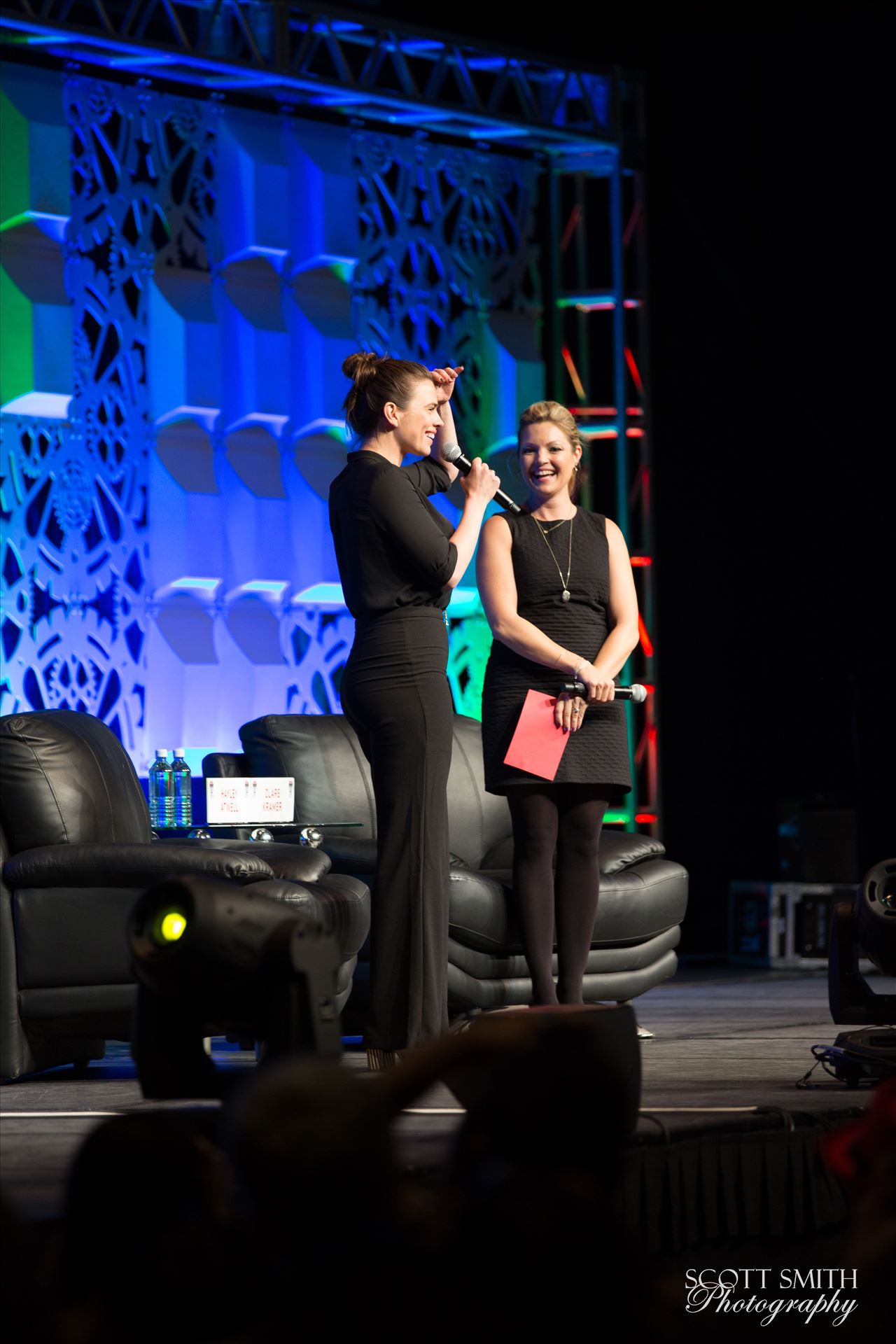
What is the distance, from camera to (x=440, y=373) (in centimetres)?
314

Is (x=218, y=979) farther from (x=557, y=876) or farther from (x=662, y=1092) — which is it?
(x=557, y=876)

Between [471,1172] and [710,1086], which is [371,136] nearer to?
[710,1086]

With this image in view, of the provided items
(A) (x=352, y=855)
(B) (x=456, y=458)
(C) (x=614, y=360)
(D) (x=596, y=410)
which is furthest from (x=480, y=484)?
(C) (x=614, y=360)

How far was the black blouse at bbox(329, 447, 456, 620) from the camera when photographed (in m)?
3.00

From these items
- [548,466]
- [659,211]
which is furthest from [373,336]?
[548,466]

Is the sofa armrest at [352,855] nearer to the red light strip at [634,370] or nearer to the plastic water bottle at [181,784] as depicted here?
the plastic water bottle at [181,784]

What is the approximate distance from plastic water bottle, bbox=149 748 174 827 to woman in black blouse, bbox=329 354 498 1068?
194 cm

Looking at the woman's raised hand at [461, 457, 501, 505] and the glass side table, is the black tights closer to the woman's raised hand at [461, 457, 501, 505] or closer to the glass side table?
the woman's raised hand at [461, 457, 501, 505]

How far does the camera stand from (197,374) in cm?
573

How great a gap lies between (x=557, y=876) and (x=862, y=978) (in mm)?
699

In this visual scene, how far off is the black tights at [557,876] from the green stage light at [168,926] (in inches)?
61.6

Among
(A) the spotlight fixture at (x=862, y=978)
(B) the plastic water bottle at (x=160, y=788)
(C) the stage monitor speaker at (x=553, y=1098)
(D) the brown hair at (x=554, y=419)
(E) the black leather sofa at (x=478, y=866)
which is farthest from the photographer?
(B) the plastic water bottle at (x=160, y=788)

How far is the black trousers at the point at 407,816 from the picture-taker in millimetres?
2957

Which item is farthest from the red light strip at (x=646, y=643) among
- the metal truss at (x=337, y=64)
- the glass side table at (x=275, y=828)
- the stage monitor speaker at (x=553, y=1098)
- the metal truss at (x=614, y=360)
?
the stage monitor speaker at (x=553, y=1098)
